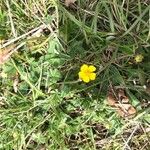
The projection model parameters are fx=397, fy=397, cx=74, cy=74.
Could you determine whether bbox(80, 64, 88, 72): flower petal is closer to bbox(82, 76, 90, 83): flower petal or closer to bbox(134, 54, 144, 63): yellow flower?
bbox(82, 76, 90, 83): flower petal

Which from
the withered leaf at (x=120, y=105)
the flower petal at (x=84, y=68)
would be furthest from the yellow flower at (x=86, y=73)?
the withered leaf at (x=120, y=105)

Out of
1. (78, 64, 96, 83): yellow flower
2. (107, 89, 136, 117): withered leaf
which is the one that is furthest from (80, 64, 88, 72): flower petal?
(107, 89, 136, 117): withered leaf

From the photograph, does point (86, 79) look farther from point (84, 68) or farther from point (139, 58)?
point (139, 58)

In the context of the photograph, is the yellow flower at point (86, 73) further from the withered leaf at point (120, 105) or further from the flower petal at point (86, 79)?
the withered leaf at point (120, 105)

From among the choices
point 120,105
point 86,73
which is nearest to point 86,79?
point 86,73

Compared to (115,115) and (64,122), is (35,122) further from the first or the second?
(115,115)

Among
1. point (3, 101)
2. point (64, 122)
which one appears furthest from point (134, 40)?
point (3, 101)
